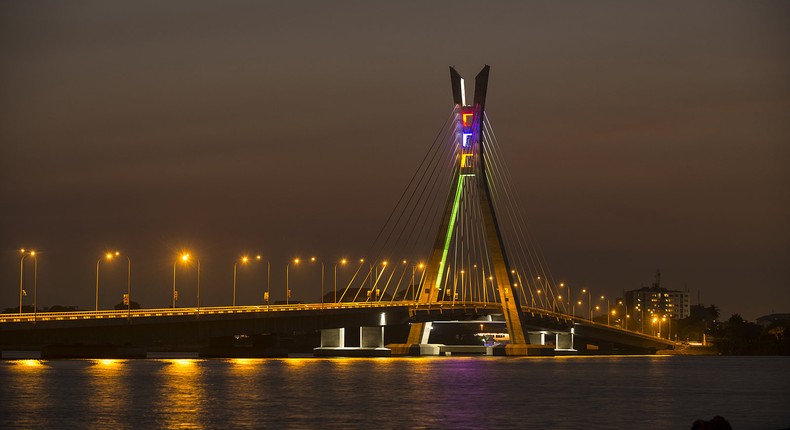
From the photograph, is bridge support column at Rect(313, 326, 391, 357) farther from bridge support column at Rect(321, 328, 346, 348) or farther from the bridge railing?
the bridge railing

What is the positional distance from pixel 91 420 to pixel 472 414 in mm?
12594

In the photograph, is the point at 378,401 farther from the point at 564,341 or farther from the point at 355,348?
the point at 564,341

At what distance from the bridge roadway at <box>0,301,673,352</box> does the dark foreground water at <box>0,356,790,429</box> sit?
1271 cm

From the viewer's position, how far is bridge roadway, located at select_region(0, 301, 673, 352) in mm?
95938

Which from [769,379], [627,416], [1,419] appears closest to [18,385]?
[1,419]

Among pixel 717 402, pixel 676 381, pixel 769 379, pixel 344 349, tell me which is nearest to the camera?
pixel 717 402

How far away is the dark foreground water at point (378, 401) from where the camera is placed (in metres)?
44.1

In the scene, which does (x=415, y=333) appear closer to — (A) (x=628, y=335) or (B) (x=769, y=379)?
(A) (x=628, y=335)

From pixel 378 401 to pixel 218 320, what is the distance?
5379 centimetres

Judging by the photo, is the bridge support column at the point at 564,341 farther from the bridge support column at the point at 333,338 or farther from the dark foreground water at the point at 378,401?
the dark foreground water at the point at 378,401

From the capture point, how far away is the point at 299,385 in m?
68.9

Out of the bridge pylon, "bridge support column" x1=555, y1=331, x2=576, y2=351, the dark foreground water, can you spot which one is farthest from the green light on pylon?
"bridge support column" x1=555, y1=331, x2=576, y2=351

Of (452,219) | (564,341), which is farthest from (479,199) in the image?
(564,341)

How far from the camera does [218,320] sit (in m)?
107
